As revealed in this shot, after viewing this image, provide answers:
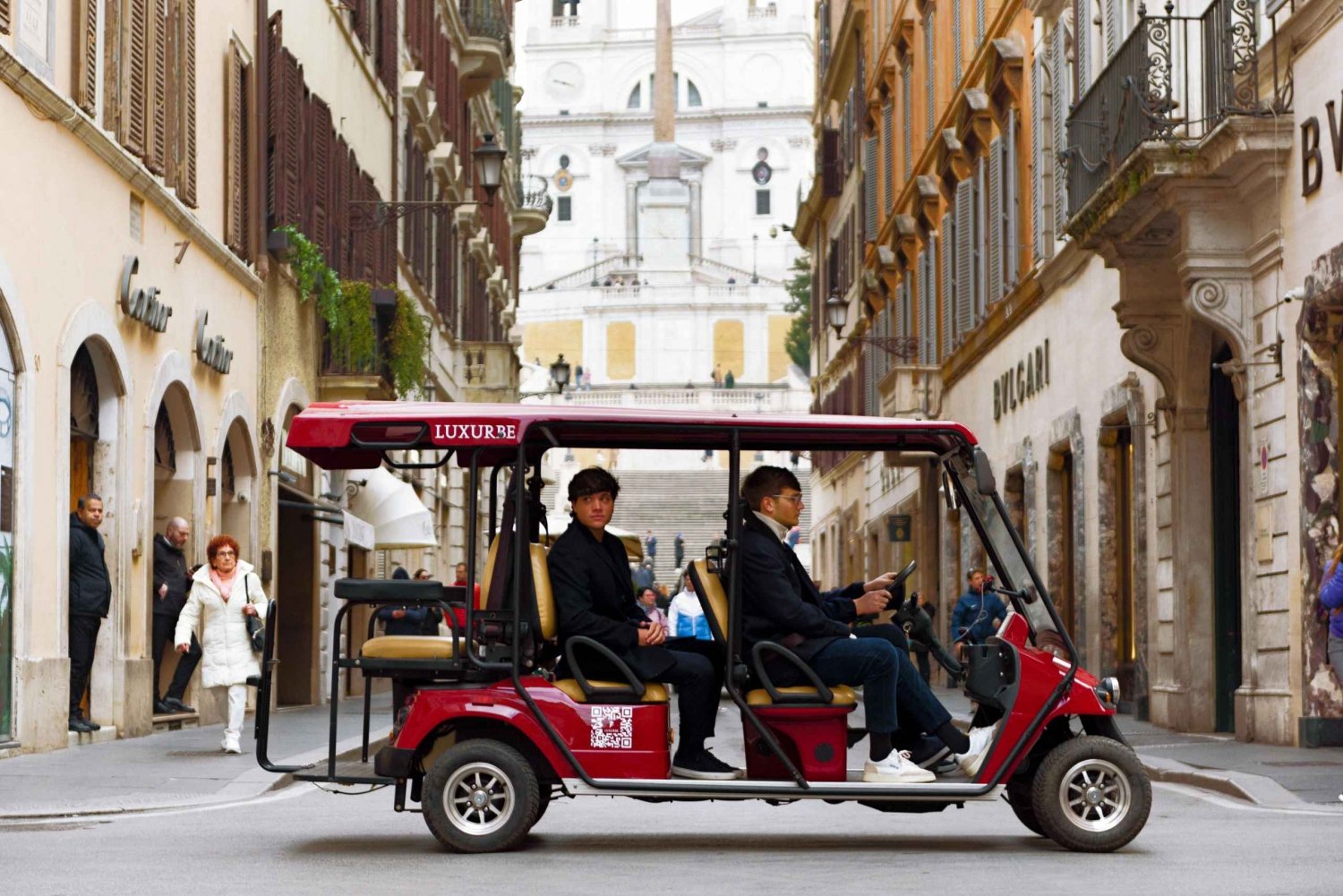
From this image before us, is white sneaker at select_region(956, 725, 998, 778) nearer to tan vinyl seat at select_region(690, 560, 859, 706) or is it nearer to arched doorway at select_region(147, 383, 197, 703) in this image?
tan vinyl seat at select_region(690, 560, 859, 706)

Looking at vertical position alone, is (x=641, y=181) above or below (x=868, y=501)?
above

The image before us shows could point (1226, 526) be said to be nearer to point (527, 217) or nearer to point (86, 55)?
point (86, 55)

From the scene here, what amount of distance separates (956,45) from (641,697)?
2469 cm

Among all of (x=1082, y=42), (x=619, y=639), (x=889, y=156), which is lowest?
(x=619, y=639)

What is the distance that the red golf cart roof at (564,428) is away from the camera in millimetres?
10656

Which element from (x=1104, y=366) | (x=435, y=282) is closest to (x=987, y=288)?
(x=1104, y=366)

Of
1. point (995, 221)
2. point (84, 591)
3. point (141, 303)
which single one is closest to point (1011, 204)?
point (995, 221)

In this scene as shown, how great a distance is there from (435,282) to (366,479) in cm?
900

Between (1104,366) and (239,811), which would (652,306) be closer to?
(1104,366)

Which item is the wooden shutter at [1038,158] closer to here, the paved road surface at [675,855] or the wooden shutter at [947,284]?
the wooden shutter at [947,284]

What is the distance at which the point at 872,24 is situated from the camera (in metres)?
46.3

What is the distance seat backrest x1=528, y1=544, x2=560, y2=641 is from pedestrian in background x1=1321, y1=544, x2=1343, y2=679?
5.59 metres

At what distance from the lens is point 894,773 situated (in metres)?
10.6

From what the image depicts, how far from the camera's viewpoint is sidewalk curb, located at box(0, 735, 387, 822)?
12445 millimetres
